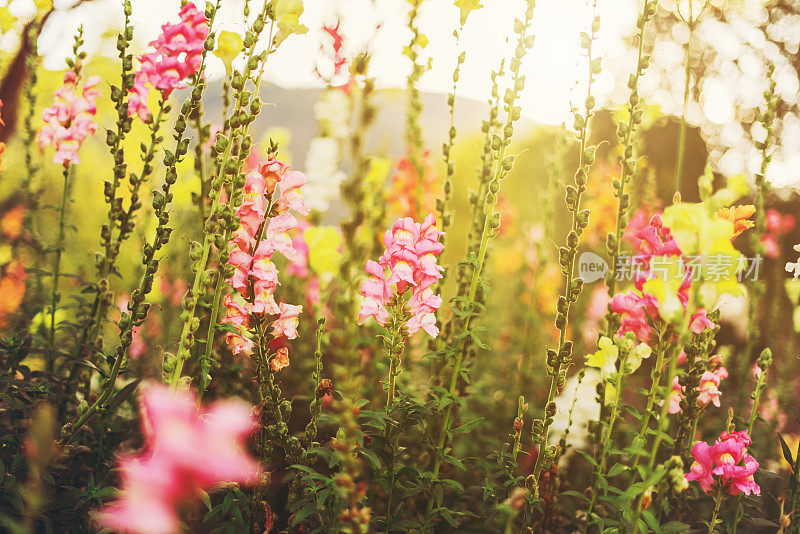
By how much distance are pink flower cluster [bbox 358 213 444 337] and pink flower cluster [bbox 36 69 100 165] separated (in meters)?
1.50

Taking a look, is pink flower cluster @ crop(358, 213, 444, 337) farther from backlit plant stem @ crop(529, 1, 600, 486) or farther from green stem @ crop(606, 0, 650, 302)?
green stem @ crop(606, 0, 650, 302)

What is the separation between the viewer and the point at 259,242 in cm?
174

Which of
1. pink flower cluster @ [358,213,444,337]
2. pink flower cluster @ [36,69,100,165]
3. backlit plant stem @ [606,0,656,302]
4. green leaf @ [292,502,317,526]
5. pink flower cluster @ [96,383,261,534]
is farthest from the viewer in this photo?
pink flower cluster @ [36,69,100,165]

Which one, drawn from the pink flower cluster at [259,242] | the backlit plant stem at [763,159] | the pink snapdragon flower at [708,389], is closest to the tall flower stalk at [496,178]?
the pink flower cluster at [259,242]

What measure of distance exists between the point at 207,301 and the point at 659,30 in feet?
22.2

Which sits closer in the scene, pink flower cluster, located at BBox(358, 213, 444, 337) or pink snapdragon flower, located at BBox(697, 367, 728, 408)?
pink flower cluster, located at BBox(358, 213, 444, 337)

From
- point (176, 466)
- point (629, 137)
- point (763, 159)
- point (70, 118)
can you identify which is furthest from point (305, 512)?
point (763, 159)

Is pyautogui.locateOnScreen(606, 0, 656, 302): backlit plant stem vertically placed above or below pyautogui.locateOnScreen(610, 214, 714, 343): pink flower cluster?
above

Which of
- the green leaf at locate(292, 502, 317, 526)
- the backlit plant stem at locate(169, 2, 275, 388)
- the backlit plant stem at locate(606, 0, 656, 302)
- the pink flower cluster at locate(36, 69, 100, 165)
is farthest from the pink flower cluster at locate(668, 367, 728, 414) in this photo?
the pink flower cluster at locate(36, 69, 100, 165)

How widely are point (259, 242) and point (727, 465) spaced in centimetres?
179

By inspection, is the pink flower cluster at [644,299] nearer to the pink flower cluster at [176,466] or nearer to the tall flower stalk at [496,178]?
the tall flower stalk at [496,178]

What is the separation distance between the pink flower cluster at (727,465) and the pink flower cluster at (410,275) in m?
1.09

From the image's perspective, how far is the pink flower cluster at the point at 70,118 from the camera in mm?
2289

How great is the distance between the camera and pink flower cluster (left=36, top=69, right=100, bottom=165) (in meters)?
2.29
